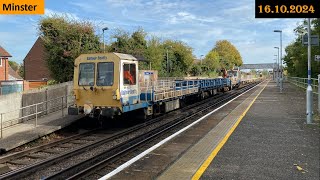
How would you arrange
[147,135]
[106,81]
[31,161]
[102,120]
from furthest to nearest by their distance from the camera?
1. [102,120]
2. [106,81]
3. [147,135]
4. [31,161]

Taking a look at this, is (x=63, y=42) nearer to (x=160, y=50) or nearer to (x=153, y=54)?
(x=153, y=54)

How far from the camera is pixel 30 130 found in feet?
43.1

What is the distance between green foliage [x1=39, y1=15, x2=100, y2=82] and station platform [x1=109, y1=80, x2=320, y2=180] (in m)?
16.5

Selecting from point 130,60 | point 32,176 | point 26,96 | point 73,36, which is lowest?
point 32,176

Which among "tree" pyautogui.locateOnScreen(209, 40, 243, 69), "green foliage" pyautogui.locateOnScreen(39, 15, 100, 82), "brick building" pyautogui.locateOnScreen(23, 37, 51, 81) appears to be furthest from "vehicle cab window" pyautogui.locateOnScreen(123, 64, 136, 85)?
"tree" pyautogui.locateOnScreen(209, 40, 243, 69)

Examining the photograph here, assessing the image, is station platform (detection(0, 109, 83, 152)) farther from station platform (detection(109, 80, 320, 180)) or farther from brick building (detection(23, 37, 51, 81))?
brick building (detection(23, 37, 51, 81))

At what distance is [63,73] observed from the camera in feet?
89.1

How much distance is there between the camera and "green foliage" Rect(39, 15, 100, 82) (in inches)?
→ 1054

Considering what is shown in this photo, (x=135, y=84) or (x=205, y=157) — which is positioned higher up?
(x=135, y=84)

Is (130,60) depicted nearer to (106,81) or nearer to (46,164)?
(106,81)

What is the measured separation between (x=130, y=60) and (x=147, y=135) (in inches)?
135

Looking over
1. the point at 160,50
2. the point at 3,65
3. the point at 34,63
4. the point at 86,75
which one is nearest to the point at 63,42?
the point at 86,75

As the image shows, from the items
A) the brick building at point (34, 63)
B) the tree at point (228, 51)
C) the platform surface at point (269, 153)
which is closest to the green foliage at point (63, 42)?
the platform surface at point (269, 153)

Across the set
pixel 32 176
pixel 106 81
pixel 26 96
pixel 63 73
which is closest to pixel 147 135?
pixel 106 81
